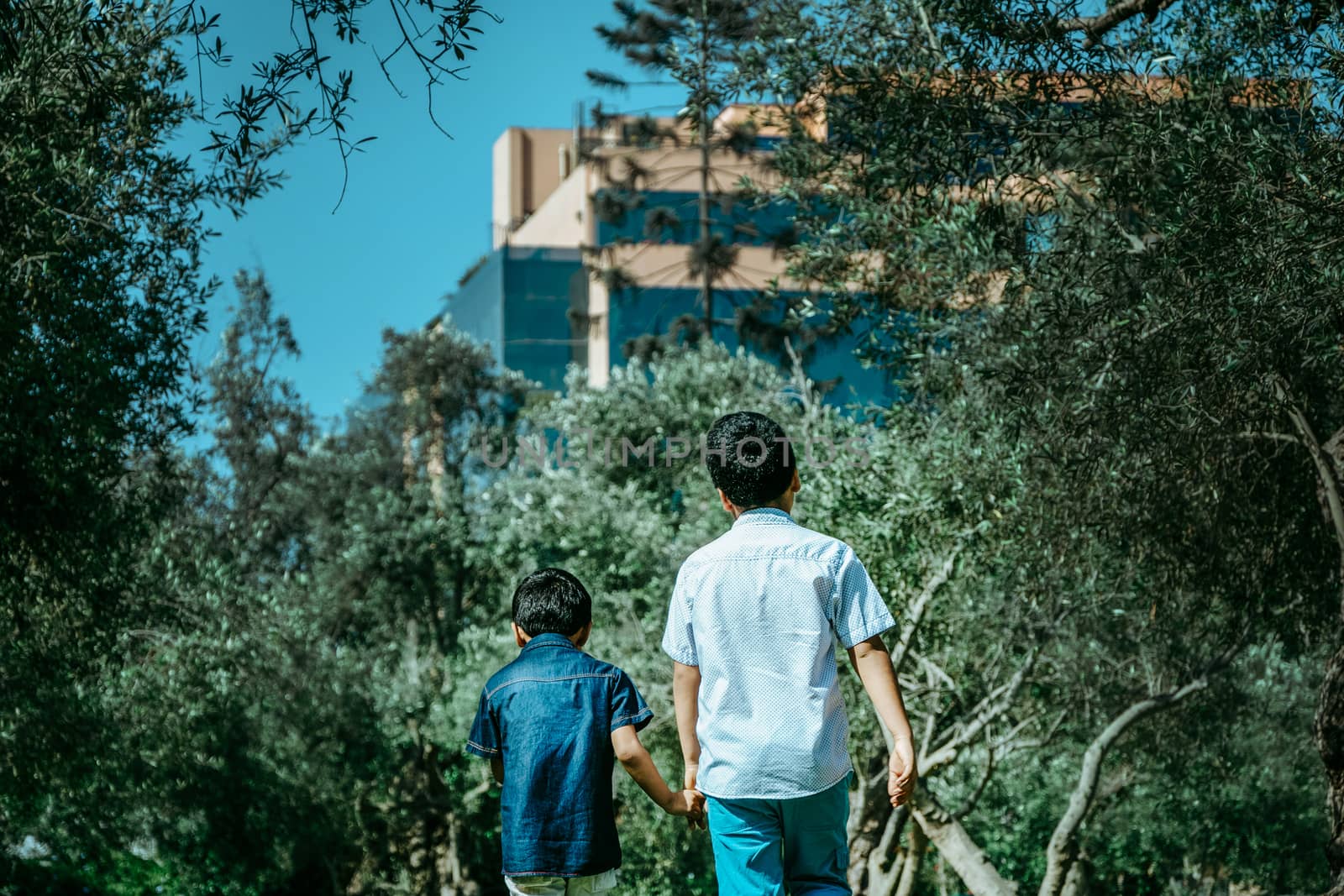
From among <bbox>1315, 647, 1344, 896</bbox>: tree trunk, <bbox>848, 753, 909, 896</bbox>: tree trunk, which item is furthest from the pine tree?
<bbox>1315, 647, 1344, 896</bbox>: tree trunk

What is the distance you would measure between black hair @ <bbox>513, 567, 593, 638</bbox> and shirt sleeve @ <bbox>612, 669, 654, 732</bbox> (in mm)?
279

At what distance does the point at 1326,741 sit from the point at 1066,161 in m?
3.92

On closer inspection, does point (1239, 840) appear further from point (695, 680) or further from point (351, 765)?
point (695, 680)

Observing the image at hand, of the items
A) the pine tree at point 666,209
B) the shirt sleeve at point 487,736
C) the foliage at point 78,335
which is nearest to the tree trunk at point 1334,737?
the shirt sleeve at point 487,736

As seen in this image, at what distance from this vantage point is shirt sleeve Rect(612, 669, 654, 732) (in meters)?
4.96

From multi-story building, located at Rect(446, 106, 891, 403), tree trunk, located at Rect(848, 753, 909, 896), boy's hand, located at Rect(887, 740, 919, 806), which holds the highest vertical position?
multi-story building, located at Rect(446, 106, 891, 403)

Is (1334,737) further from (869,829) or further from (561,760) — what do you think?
(869,829)

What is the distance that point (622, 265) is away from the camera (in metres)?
31.6

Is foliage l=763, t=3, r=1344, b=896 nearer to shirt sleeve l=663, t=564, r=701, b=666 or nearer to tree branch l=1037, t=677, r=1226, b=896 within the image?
tree branch l=1037, t=677, r=1226, b=896

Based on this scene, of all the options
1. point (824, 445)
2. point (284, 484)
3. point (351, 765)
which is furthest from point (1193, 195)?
point (284, 484)

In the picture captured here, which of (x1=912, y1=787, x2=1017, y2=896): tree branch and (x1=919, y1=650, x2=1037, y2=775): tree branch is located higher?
(x1=919, y1=650, x2=1037, y2=775): tree branch

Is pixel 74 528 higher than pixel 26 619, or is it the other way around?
pixel 74 528

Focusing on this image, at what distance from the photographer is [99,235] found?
9000mm

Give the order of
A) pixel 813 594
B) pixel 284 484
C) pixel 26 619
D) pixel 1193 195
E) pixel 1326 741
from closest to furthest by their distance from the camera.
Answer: pixel 813 594, pixel 1326 741, pixel 1193 195, pixel 26 619, pixel 284 484
